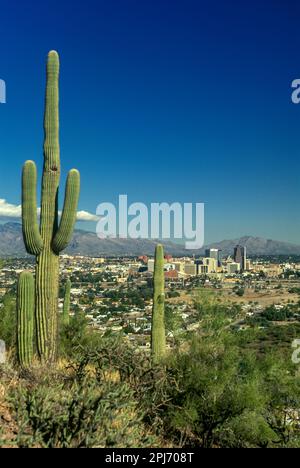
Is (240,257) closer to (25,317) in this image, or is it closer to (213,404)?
(213,404)

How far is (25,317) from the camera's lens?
30.1ft

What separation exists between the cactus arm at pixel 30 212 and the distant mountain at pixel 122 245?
366 feet

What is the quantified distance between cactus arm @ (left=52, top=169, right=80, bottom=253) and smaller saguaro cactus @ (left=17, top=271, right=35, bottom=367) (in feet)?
3.06

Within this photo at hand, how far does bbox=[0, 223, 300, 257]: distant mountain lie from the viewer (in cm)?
12899

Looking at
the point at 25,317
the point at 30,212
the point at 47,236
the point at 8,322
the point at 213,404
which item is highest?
the point at 30,212

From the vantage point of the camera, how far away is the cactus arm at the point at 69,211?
9367 mm

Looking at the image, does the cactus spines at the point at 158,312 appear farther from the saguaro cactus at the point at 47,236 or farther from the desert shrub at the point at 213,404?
the saguaro cactus at the point at 47,236

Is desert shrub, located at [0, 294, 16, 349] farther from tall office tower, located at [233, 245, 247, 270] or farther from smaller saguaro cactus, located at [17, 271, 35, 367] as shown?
tall office tower, located at [233, 245, 247, 270]

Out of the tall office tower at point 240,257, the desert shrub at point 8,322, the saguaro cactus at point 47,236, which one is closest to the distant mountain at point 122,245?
the tall office tower at point 240,257

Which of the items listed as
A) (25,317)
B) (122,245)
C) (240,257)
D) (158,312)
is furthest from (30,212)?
(122,245)

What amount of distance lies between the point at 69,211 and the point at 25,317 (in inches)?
87.3

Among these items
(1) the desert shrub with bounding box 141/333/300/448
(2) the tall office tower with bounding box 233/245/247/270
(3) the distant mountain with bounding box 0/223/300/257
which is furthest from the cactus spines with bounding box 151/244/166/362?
(3) the distant mountain with bounding box 0/223/300/257
